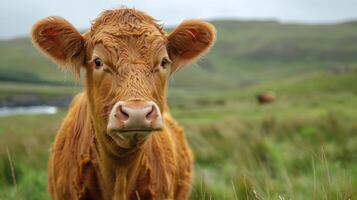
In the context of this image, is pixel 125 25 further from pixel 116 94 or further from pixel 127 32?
pixel 116 94

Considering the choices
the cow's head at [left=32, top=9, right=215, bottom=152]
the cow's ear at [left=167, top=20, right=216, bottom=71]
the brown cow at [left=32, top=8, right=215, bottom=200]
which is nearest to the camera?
the cow's head at [left=32, top=9, right=215, bottom=152]

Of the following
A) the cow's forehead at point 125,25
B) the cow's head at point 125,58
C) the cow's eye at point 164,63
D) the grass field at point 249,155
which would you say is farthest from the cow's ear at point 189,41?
the grass field at point 249,155

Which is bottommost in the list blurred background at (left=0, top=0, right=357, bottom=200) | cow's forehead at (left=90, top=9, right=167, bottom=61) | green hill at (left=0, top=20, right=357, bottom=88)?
green hill at (left=0, top=20, right=357, bottom=88)

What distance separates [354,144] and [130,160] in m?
7.37

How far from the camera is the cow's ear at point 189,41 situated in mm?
4652

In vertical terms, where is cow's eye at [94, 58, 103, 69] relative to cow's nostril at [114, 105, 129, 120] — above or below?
above

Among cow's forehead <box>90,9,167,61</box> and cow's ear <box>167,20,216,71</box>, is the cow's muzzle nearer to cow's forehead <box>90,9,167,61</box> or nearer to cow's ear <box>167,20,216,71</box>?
cow's forehead <box>90,9,167,61</box>

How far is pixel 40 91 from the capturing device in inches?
3100

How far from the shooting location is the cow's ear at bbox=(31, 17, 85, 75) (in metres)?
4.40

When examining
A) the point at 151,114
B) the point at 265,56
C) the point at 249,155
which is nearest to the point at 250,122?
the point at 249,155

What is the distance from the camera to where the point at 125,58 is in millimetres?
4016

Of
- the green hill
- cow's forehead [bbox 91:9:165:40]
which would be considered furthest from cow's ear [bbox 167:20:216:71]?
the green hill

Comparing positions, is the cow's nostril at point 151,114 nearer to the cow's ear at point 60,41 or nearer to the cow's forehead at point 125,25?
the cow's forehead at point 125,25

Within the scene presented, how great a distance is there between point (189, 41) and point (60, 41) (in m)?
1.12
